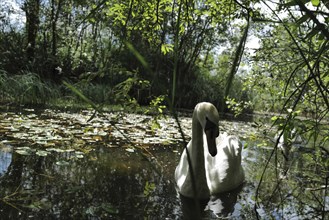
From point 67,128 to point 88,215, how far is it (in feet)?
12.6

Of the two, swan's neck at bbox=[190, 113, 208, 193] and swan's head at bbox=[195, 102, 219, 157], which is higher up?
swan's head at bbox=[195, 102, 219, 157]

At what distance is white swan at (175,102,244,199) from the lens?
3121 millimetres

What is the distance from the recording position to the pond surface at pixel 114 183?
2668 millimetres

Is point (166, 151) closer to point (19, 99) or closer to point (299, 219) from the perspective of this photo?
point (299, 219)

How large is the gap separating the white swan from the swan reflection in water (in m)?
0.06

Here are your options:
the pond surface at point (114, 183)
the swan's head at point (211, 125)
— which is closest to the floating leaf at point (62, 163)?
the pond surface at point (114, 183)

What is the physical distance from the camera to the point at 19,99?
913 cm

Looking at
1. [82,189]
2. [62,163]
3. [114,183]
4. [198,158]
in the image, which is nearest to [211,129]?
[198,158]

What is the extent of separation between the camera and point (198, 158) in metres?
3.46

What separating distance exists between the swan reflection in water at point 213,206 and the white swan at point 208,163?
0.06 m

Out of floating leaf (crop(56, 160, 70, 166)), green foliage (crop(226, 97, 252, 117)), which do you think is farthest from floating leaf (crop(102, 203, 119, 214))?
green foliage (crop(226, 97, 252, 117))

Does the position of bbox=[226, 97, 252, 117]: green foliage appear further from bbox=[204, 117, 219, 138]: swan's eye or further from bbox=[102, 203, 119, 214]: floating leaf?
bbox=[102, 203, 119, 214]: floating leaf

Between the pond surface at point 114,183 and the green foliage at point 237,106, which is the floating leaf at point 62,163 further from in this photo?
the green foliage at point 237,106

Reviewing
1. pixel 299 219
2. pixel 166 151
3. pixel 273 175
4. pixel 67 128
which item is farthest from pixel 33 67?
pixel 299 219
